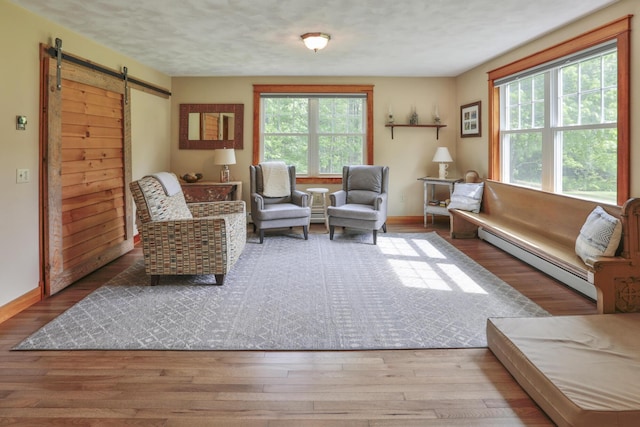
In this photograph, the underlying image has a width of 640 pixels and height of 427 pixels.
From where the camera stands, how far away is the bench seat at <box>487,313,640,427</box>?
172 centimetres

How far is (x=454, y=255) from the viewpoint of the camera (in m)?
4.80

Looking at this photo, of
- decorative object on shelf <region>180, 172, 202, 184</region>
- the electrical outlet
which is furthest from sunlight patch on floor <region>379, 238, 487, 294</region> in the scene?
the electrical outlet

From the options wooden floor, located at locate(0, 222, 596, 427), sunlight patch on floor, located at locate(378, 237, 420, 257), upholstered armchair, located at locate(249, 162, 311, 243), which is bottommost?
wooden floor, located at locate(0, 222, 596, 427)

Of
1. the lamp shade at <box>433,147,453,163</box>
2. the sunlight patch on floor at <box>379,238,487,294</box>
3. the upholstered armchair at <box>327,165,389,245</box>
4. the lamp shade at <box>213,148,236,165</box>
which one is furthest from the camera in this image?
the lamp shade at <box>433,147,453,163</box>

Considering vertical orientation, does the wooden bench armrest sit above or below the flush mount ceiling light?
below

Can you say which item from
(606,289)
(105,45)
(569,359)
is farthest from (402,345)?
(105,45)

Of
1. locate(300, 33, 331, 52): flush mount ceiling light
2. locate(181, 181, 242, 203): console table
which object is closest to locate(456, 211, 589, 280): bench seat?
locate(300, 33, 331, 52): flush mount ceiling light

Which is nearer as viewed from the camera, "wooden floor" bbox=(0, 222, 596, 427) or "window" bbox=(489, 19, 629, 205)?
"wooden floor" bbox=(0, 222, 596, 427)

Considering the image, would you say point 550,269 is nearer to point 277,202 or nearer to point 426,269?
point 426,269

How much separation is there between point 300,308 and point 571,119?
3.08 m

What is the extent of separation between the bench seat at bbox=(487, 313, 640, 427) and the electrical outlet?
3.47m

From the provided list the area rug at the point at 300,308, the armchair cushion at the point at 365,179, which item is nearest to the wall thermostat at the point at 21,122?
the area rug at the point at 300,308

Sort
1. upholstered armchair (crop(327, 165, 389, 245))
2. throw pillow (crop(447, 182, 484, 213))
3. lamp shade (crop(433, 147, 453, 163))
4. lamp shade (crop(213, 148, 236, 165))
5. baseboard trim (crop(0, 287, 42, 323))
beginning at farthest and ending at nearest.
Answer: lamp shade (crop(433, 147, 453, 163)) < lamp shade (crop(213, 148, 236, 165)) < throw pillow (crop(447, 182, 484, 213)) < upholstered armchair (crop(327, 165, 389, 245)) < baseboard trim (crop(0, 287, 42, 323))

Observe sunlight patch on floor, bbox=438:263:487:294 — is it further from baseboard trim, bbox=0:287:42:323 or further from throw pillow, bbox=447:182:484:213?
baseboard trim, bbox=0:287:42:323
